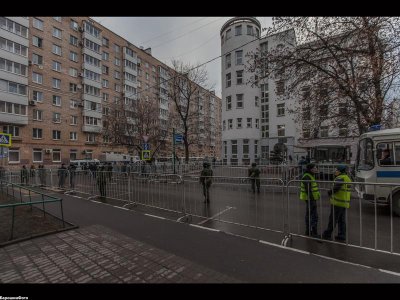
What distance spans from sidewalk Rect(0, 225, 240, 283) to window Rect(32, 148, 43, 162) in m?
31.6

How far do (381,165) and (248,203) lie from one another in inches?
170

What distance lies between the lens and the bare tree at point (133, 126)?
25.3 meters

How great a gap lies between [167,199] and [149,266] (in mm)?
4594

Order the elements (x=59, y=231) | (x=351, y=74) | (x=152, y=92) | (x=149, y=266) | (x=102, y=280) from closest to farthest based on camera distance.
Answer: (x=102, y=280)
(x=149, y=266)
(x=59, y=231)
(x=351, y=74)
(x=152, y=92)

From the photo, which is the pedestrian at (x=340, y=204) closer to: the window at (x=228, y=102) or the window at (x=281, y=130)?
the window at (x=228, y=102)

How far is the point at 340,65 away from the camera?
38.0 ft

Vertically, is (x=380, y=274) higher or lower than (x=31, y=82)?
lower

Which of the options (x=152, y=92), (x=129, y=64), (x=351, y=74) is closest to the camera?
(x=351, y=74)

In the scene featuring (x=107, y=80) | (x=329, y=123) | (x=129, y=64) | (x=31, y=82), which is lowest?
(x=329, y=123)

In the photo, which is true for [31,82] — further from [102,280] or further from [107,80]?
[102,280]

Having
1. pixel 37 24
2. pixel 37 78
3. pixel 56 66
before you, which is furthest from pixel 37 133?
pixel 37 24

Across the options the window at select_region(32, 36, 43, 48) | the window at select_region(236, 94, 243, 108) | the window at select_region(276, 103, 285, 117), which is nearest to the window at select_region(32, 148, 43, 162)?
the window at select_region(32, 36, 43, 48)
